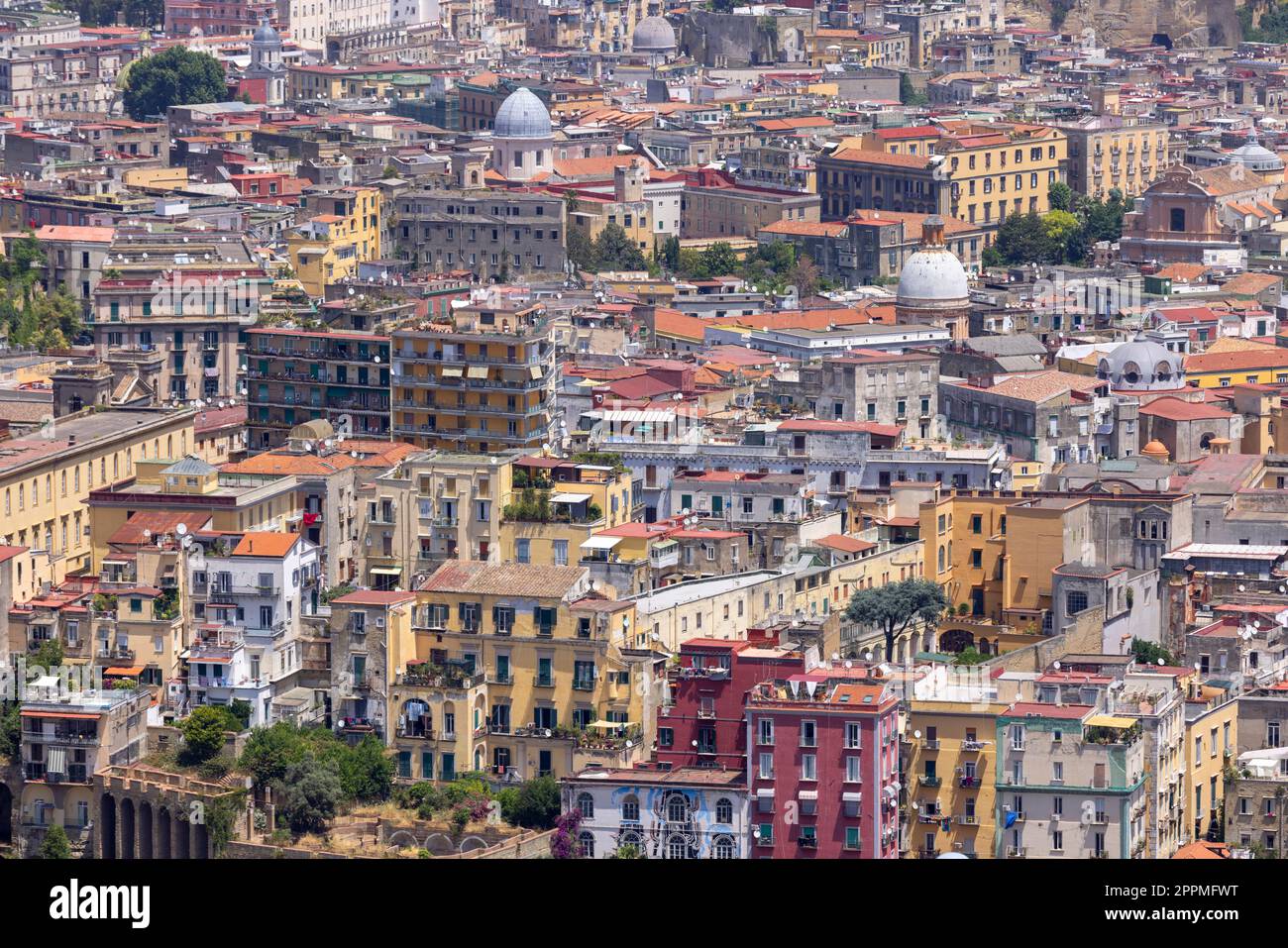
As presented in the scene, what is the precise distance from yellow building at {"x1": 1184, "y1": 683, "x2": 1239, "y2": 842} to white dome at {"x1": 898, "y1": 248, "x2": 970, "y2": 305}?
3469cm

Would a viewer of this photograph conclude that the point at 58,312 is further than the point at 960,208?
No

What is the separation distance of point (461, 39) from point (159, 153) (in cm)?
4807

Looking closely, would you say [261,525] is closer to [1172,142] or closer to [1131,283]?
[1131,283]

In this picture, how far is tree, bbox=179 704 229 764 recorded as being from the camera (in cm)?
4941

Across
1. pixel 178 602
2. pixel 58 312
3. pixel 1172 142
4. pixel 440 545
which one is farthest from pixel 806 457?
pixel 1172 142

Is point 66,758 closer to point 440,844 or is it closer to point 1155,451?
point 440,844

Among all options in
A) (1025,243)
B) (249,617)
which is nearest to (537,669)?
(249,617)

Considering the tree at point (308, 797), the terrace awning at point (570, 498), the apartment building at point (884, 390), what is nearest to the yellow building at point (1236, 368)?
the apartment building at point (884, 390)

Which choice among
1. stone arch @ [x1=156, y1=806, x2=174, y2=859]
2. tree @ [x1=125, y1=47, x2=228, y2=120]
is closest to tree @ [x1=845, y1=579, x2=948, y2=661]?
stone arch @ [x1=156, y1=806, x2=174, y2=859]

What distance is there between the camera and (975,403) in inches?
2719

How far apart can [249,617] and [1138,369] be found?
2701 cm

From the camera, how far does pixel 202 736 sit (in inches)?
1948

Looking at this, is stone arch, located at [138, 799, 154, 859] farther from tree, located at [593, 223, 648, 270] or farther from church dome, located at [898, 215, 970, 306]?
tree, located at [593, 223, 648, 270]
